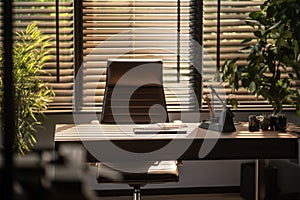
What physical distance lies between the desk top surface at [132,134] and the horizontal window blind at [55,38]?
98cm

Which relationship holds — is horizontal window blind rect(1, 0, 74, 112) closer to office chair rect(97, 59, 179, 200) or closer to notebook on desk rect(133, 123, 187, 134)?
office chair rect(97, 59, 179, 200)

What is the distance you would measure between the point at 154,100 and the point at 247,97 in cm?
119

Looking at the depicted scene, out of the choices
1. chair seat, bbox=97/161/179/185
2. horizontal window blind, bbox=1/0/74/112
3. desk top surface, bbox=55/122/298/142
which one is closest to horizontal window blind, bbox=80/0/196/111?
horizontal window blind, bbox=1/0/74/112

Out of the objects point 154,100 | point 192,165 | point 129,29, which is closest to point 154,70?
point 154,100

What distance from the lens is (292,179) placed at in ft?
14.7

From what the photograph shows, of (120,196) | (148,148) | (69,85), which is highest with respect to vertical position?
(69,85)

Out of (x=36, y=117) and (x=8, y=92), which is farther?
(x=36, y=117)

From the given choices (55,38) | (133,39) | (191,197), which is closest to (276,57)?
(133,39)

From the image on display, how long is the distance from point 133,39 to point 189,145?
1.73m

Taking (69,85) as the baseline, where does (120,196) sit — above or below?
below

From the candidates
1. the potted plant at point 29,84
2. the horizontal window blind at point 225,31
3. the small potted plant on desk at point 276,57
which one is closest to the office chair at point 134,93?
the small potted plant on desk at point 276,57

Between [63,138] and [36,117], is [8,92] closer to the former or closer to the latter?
[63,138]

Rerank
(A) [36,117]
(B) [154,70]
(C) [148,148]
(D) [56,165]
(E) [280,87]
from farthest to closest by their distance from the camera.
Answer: (A) [36,117] → (B) [154,70] → (E) [280,87] → (C) [148,148] → (D) [56,165]

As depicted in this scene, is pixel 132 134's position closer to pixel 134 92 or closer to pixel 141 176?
Result: pixel 141 176
